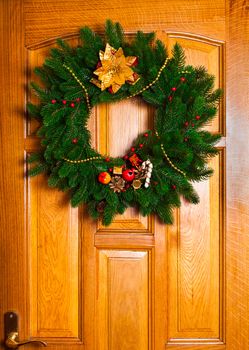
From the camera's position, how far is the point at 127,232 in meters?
1.48

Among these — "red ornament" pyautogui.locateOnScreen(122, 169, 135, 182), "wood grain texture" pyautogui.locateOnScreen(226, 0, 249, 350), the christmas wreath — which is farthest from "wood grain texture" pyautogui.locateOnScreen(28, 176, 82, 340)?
"wood grain texture" pyautogui.locateOnScreen(226, 0, 249, 350)

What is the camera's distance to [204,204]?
4.81 ft

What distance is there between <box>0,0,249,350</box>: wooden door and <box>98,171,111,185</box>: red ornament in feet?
0.46

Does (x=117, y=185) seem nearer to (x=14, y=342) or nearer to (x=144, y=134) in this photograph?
(x=144, y=134)

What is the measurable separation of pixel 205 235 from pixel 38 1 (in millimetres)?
960

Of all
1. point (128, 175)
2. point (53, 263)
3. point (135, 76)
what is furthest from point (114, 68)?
point (53, 263)

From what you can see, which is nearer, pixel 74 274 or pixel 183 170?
pixel 183 170

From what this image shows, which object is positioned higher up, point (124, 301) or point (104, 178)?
point (104, 178)

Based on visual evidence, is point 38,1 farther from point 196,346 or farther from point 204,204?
point 196,346

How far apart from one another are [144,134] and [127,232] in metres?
0.33

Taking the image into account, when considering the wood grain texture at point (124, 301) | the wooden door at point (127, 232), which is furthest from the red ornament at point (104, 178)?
the wood grain texture at point (124, 301)

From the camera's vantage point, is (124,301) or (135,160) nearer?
(135,160)

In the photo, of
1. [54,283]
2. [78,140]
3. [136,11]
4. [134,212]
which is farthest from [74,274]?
[136,11]

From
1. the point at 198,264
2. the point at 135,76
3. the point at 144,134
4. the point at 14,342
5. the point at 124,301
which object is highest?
the point at 135,76
